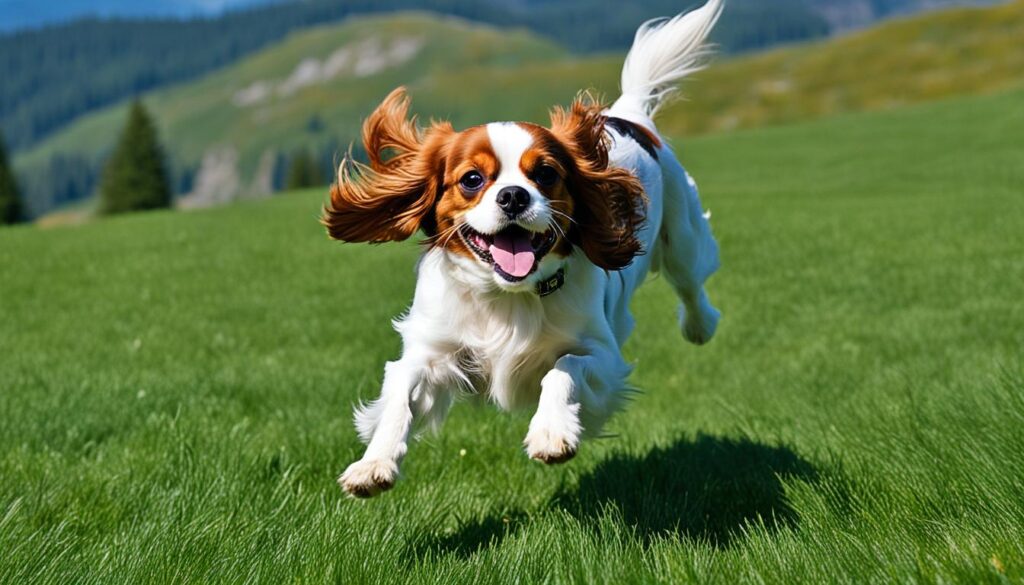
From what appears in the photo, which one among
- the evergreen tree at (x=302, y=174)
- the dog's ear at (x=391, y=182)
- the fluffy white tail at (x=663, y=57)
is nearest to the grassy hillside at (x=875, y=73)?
A: the evergreen tree at (x=302, y=174)

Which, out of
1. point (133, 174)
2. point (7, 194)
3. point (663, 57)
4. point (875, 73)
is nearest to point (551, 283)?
point (663, 57)

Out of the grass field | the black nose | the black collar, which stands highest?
the black nose

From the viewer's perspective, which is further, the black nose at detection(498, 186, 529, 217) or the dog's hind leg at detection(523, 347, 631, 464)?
the black nose at detection(498, 186, 529, 217)

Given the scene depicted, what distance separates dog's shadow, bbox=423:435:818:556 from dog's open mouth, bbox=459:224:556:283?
959 millimetres

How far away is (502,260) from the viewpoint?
373 centimetres

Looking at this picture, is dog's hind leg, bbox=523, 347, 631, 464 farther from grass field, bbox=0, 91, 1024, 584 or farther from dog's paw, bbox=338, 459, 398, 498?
dog's paw, bbox=338, 459, 398, 498

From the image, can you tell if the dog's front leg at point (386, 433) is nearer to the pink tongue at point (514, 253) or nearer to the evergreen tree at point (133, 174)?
the pink tongue at point (514, 253)

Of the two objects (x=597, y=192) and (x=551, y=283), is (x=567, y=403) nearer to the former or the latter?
(x=551, y=283)

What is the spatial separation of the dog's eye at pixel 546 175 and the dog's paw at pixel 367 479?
4.02 feet

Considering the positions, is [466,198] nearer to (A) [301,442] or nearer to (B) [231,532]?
(B) [231,532]

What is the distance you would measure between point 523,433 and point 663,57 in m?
2.47

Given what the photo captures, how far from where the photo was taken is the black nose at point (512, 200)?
3572 mm

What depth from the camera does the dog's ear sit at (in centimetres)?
423

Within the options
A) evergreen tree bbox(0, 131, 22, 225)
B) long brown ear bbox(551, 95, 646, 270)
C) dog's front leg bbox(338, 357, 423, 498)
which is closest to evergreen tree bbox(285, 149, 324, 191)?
evergreen tree bbox(0, 131, 22, 225)
